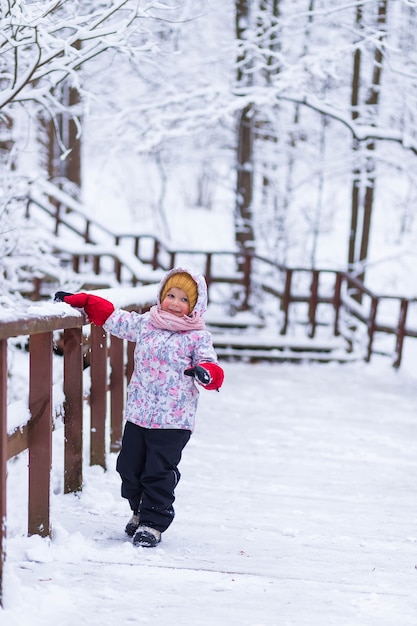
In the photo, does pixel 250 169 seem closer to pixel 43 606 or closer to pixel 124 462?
pixel 124 462

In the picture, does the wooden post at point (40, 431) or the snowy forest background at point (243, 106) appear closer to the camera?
the wooden post at point (40, 431)

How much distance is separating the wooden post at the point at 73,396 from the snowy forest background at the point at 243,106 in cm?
155

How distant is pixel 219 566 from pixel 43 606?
808mm

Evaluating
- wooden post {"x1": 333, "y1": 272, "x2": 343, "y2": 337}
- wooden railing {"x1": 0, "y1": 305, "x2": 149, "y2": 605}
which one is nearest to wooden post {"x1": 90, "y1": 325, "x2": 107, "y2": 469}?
wooden railing {"x1": 0, "y1": 305, "x2": 149, "y2": 605}

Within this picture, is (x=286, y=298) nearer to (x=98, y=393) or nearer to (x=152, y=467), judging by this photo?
(x=98, y=393)

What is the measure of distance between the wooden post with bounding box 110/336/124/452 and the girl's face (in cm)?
145

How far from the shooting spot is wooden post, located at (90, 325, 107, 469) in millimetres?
4184

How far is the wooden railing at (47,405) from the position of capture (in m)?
2.53

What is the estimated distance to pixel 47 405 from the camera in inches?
119

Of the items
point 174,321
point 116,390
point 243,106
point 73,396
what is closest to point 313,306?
point 243,106

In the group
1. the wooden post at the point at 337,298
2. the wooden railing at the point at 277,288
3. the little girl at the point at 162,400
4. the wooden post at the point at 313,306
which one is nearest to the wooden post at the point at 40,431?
the little girl at the point at 162,400

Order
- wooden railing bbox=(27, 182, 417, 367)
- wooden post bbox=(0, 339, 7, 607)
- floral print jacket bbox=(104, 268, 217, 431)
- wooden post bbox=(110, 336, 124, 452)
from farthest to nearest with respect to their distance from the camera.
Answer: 1. wooden railing bbox=(27, 182, 417, 367)
2. wooden post bbox=(110, 336, 124, 452)
3. floral print jacket bbox=(104, 268, 217, 431)
4. wooden post bbox=(0, 339, 7, 607)

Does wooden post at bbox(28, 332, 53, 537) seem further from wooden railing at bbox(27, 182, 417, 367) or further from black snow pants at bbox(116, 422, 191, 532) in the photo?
wooden railing at bbox(27, 182, 417, 367)

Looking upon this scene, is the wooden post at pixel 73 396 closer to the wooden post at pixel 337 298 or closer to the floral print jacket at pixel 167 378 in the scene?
the floral print jacket at pixel 167 378
